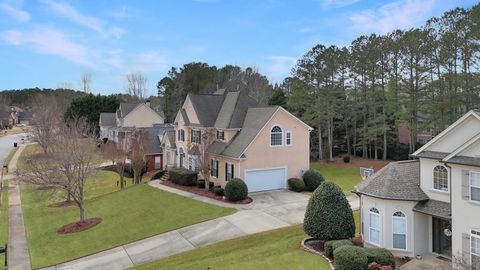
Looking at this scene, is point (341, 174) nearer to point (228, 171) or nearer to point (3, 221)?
point (228, 171)

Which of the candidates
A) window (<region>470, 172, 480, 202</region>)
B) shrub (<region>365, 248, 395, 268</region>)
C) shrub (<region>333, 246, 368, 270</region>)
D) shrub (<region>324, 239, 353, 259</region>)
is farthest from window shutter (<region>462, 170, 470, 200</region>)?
shrub (<region>324, 239, 353, 259</region>)

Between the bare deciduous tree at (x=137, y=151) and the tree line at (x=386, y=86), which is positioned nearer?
the tree line at (x=386, y=86)

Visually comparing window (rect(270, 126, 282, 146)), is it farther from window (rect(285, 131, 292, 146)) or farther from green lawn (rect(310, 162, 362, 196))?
green lawn (rect(310, 162, 362, 196))

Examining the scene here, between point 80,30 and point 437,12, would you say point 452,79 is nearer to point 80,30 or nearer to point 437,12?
point 437,12

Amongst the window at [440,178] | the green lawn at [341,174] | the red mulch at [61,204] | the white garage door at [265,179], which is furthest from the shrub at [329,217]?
the red mulch at [61,204]

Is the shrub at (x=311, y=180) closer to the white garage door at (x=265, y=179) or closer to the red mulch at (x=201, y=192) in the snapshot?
the white garage door at (x=265, y=179)

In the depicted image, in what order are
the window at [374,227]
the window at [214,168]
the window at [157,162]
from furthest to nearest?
the window at [157,162]
the window at [214,168]
the window at [374,227]

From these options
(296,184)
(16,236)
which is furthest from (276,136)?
(16,236)

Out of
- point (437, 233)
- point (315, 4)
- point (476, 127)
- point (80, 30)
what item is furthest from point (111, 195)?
point (476, 127)
